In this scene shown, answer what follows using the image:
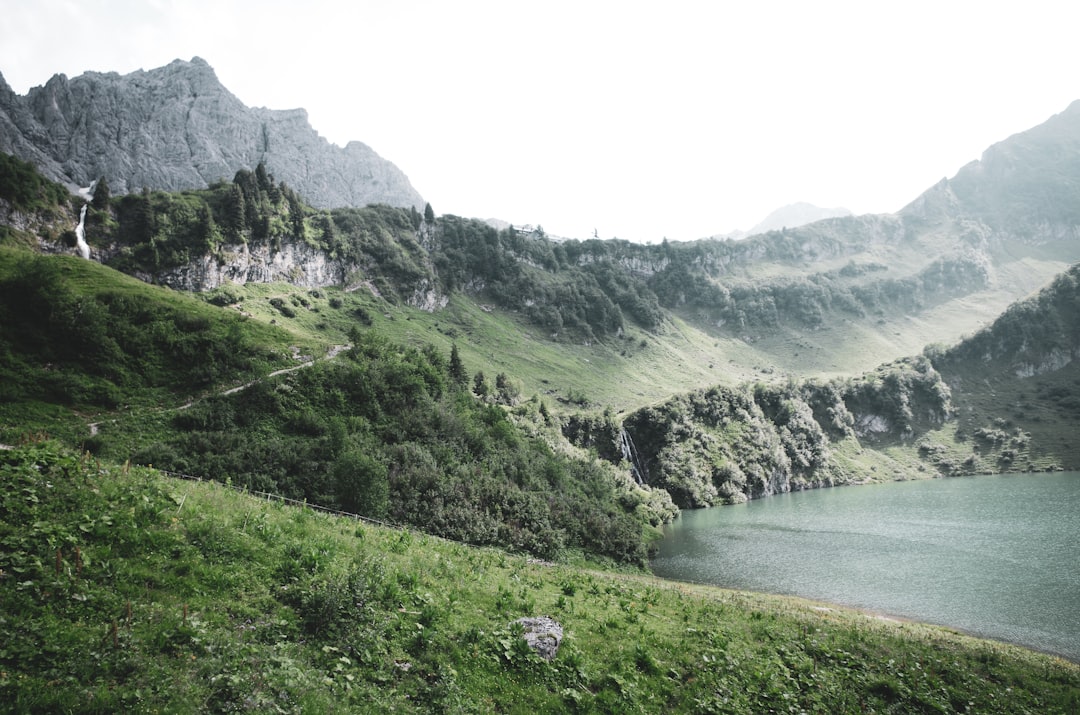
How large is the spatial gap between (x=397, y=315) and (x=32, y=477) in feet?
630

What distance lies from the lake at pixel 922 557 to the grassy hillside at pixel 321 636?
90.3 feet

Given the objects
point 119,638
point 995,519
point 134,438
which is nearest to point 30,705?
point 119,638

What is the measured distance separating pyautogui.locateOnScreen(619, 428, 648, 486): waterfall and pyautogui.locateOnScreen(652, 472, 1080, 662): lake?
67.9 feet

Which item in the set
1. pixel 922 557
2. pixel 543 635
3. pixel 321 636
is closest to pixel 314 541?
pixel 321 636

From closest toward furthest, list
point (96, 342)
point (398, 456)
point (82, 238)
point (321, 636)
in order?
1. point (321, 636)
2. point (96, 342)
3. point (398, 456)
4. point (82, 238)

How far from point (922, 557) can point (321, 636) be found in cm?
8385

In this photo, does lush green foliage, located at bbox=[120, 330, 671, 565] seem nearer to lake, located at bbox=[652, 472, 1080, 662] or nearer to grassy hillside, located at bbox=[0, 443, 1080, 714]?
lake, located at bbox=[652, 472, 1080, 662]

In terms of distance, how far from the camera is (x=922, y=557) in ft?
228

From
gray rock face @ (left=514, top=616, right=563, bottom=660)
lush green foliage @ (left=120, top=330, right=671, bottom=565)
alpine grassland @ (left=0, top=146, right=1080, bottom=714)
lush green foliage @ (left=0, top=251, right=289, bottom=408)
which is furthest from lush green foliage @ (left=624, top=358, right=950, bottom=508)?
gray rock face @ (left=514, top=616, right=563, bottom=660)

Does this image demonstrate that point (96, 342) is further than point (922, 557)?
No

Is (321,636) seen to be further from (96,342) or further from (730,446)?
(730,446)

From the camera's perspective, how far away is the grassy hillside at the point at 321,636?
10.3 m

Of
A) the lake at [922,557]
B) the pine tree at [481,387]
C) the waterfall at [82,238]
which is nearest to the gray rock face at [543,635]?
the lake at [922,557]

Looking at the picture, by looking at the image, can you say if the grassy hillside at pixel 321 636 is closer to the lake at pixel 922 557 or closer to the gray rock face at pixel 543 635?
the gray rock face at pixel 543 635
